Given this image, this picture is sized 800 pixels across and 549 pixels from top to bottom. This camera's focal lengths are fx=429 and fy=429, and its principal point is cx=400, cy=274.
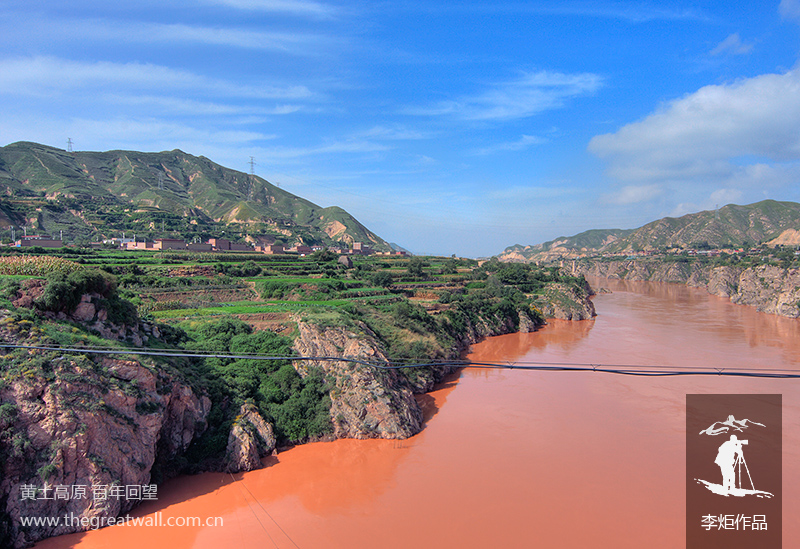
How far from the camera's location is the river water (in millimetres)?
10414

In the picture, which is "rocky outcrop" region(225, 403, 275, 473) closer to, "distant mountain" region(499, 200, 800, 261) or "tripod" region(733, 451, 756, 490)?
"tripod" region(733, 451, 756, 490)

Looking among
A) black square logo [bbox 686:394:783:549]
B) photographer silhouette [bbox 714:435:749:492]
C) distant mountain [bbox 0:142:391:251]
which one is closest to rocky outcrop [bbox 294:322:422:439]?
black square logo [bbox 686:394:783:549]

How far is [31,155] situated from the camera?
367 ft

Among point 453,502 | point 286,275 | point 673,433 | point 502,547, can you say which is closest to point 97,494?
point 453,502

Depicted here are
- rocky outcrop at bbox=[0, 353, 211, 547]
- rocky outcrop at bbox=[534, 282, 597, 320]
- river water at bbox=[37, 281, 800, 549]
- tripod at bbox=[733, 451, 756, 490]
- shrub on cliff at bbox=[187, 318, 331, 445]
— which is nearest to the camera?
rocky outcrop at bbox=[0, 353, 211, 547]

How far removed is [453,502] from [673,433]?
10451 mm

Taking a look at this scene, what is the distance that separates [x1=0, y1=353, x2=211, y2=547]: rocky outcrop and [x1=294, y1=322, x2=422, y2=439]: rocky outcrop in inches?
238

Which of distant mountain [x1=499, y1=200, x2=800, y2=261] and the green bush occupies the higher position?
distant mountain [x1=499, y1=200, x2=800, y2=261]

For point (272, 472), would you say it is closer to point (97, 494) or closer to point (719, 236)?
point (97, 494)

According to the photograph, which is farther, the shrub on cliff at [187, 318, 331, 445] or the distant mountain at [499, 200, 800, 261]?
the distant mountain at [499, 200, 800, 261]

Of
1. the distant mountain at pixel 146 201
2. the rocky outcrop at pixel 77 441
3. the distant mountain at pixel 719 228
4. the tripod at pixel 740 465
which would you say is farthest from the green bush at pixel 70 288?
the distant mountain at pixel 719 228

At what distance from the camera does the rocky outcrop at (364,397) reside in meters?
15.9

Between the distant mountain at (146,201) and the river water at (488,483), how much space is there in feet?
201

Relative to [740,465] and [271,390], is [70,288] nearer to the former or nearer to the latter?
[271,390]
